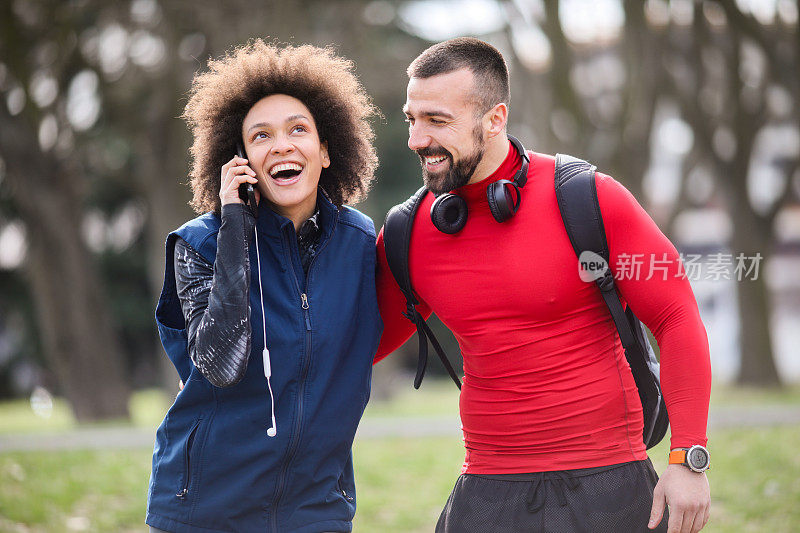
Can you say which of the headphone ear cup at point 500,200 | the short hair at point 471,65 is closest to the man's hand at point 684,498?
the headphone ear cup at point 500,200

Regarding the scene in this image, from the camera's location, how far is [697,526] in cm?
328

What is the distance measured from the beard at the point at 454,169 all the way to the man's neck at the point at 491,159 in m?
0.05

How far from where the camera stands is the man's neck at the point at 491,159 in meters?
3.85

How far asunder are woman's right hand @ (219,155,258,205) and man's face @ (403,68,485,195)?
66cm

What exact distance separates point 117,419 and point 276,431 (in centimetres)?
1399

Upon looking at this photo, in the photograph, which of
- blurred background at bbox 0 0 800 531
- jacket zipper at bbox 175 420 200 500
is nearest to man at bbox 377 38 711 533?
jacket zipper at bbox 175 420 200 500

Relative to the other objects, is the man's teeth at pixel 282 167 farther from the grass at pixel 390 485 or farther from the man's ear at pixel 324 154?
the grass at pixel 390 485

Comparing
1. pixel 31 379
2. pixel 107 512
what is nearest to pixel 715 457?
pixel 107 512

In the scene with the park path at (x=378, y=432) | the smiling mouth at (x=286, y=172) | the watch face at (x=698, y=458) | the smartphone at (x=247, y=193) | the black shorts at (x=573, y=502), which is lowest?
the park path at (x=378, y=432)

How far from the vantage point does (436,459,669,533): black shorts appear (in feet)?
11.5

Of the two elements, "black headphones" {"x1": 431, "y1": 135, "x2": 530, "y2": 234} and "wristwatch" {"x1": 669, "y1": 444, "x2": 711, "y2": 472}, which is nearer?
"wristwatch" {"x1": 669, "y1": 444, "x2": 711, "y2": 472}

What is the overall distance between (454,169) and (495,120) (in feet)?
0.97

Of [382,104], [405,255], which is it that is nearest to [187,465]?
[405,255]

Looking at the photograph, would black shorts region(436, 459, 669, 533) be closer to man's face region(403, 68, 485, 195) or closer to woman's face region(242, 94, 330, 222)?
man's face region(403, 68, 485, 195)
